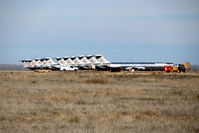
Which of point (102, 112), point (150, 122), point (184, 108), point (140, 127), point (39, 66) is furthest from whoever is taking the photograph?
point (39, 66)

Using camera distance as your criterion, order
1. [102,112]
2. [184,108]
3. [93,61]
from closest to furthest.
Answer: [102,112] < [184,108] < [93,61]

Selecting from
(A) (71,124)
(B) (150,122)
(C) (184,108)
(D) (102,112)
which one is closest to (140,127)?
(B) (150,122)

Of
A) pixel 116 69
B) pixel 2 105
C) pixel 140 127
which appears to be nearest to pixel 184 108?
pixel 140 127

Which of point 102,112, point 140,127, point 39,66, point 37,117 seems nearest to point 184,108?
point 102,112

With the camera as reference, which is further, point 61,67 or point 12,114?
point 61,67

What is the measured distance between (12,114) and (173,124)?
6038 millimetres

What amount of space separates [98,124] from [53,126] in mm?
1414

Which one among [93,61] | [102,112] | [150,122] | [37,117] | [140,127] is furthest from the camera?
[93,61]

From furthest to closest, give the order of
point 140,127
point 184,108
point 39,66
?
point 39,66 → point 184,108 → point 140,127

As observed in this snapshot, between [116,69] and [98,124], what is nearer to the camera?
[98,124]

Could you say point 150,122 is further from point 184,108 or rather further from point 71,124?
point 184,108

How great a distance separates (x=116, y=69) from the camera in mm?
100188

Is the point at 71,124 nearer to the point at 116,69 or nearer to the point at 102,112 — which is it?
the point at 102,112

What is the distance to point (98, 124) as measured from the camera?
12.4 m
